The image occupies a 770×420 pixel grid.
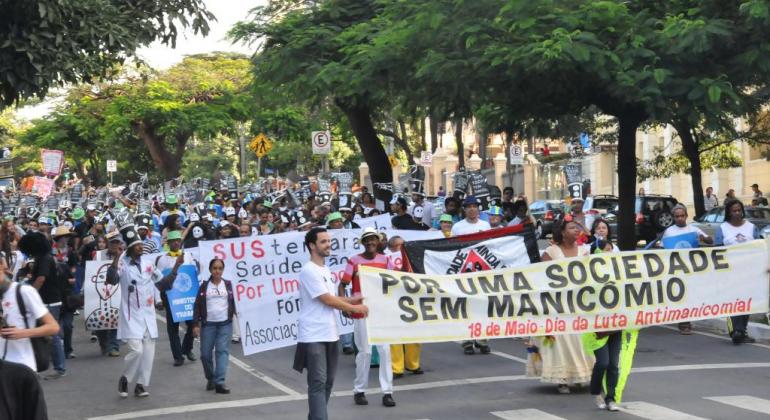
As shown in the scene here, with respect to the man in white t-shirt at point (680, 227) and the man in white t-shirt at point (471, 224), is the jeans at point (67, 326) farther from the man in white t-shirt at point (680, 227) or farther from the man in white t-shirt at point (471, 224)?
the man in white t-shirt at point (680, 227)

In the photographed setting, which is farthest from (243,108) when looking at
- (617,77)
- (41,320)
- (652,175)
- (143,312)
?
(41,320)

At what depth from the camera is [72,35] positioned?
15.2m

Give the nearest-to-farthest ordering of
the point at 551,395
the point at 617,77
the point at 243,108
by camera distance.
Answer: the point at 551,395 < the point at 617,77 < the point at 243,108

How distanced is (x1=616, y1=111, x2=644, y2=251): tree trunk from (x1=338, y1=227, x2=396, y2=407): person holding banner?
9091 millimetres

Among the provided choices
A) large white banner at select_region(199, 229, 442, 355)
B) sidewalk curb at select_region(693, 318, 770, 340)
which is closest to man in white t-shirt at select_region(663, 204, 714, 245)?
sidewalk curb at select_region(693, 318, 770, 340)

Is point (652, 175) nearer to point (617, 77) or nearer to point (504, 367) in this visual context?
point (617, 77)

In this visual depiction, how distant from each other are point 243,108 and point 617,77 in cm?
3699

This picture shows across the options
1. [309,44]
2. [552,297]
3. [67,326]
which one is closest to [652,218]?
[309,44]

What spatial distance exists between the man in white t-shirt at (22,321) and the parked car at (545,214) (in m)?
33.0

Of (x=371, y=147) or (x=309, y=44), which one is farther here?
(x=371, y=147)

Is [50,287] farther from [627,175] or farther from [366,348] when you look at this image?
[627,175]

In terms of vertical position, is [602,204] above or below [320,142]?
below

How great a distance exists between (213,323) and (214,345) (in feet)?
0.76

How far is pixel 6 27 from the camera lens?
14.4 m
